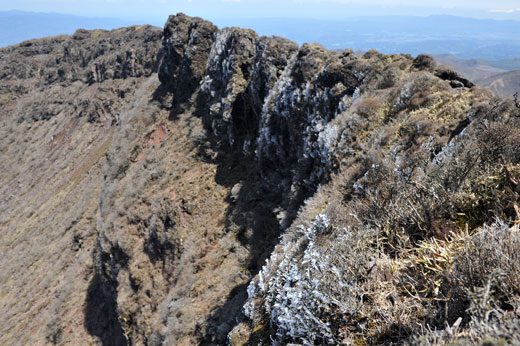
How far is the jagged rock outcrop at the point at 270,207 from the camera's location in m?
4.90

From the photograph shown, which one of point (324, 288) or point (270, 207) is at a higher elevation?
Answer: point (324, 288)

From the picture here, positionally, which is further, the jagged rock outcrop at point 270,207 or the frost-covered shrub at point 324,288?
the jagged rock outcrop at point 270,207

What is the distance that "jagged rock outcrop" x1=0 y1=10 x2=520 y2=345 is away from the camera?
16.1 ft

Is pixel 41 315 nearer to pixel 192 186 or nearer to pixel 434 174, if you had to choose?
pixel 192 186

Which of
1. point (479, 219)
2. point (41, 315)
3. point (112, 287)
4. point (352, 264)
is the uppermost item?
point (479, 219)

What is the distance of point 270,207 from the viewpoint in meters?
19.0

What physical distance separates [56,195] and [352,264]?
183 ft

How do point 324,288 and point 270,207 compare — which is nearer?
point 324,288

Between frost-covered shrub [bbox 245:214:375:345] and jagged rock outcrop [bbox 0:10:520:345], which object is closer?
frost-covered shrub [bbox 245:214:375:345]

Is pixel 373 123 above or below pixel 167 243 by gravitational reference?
above

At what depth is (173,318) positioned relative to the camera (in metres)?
16.0

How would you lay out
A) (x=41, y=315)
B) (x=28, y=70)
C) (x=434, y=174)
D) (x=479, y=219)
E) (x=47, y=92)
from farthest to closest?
(x=28, y=70), (x=47, y=92), (x=41, y=315), (x=434, y=174), (x=479, y=219)

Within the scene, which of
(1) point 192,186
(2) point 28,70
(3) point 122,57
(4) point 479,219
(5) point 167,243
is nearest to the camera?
(4) point 479,219

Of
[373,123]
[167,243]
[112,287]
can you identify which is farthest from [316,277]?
[112,287]
